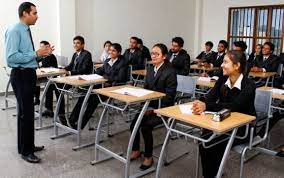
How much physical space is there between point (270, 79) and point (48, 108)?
3.68 meters

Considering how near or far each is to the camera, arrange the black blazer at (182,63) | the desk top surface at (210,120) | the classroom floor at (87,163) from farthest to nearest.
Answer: the black blazer at (182,63)
the classroom floor at (87,163)
the desk top surface at (210,120)

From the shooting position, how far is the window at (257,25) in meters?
7.40

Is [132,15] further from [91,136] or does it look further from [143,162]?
[143,162]

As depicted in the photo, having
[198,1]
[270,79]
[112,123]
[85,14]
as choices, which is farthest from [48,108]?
[198,1]

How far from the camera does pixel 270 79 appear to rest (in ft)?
17.0

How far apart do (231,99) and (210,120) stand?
0.55 metres

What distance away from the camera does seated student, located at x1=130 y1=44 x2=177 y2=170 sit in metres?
2.91

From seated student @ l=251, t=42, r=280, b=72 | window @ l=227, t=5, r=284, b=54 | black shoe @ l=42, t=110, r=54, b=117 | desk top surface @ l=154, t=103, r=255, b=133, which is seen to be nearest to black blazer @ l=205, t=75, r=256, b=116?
desk top surface @ l=154, t=103, r=255, b=133

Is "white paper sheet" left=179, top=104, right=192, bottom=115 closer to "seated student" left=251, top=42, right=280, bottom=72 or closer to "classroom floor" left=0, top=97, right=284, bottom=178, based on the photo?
"classroom floor" left=0, top=97, right=284, bottom=178

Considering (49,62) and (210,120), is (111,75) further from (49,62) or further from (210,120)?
(210,120)

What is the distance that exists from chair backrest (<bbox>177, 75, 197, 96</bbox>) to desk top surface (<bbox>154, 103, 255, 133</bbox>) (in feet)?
4.25

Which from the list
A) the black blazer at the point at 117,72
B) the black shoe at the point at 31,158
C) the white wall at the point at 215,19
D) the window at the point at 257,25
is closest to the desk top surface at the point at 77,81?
the black blazer at the point at 117,72

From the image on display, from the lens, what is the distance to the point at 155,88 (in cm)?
316

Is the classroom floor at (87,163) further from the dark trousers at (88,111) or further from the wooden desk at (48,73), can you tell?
the wooden desk at (48,73)
